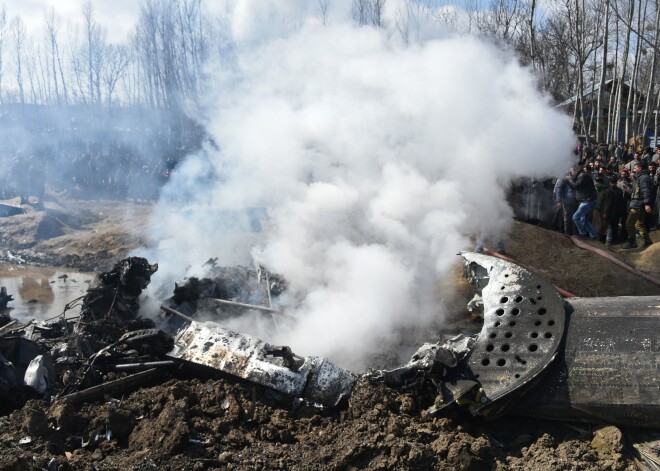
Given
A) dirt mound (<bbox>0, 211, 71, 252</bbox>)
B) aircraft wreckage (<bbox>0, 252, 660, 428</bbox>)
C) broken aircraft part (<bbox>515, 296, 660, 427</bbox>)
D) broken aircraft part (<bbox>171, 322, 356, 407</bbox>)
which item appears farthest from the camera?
dirt mound (<bbox>0, 211, 71, 252</bbox>)

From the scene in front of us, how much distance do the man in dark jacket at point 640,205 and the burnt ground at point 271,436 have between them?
290 inches

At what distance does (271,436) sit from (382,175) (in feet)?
17.5

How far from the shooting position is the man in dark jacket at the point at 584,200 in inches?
440

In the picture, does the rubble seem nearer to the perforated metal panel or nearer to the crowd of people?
the perforated metal panel

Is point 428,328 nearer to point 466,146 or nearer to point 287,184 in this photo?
point 466,146

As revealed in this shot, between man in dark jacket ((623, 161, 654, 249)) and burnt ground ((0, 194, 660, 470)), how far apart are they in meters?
7.35

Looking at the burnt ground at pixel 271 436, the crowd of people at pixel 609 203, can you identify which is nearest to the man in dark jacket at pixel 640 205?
the crowd of people at pixel 609 203

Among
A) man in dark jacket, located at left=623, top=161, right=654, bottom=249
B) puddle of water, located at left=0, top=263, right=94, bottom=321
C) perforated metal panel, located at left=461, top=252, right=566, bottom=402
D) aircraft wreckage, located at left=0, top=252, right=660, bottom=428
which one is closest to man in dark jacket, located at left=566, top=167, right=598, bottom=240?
man in dark jacket, located at left=623, top=161, right=654, bottom=249

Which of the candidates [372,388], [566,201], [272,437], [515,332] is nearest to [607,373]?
[515,332]

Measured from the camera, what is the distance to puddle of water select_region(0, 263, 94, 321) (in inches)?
408

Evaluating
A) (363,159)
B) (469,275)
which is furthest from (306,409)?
(363,159)

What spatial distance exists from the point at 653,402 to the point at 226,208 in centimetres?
1047

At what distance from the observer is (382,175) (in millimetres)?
9102

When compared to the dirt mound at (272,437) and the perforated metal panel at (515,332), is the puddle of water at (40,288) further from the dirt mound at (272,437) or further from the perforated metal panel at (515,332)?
the perforated metal panel at (515,332)
